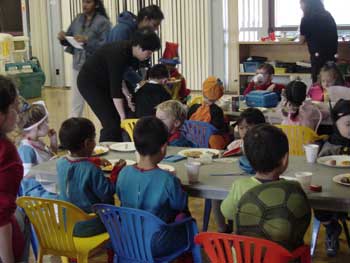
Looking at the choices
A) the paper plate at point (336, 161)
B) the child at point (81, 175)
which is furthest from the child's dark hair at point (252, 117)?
the child at point (81, 175)

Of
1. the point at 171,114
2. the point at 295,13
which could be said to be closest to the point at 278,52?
the point at 295,13

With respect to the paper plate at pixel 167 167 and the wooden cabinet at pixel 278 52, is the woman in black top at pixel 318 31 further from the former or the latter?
the paper plate at pixel 167 167

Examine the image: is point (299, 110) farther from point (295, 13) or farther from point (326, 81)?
point (295, 13)

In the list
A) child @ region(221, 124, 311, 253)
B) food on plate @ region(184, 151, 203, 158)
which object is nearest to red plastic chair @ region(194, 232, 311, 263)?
child @ region(221, 124, 311, 253)

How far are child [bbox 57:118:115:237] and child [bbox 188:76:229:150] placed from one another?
5.07 feet

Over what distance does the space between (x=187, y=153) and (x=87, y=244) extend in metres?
0.78

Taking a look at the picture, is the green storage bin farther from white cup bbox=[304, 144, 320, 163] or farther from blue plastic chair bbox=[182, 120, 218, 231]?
white cup bbox=[304, 144, 320, 163]

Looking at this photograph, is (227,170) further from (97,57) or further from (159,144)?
(97,57)

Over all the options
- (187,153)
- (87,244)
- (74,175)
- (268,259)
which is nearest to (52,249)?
(87,244)

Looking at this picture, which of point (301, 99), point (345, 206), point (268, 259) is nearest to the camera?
point (268, 259)

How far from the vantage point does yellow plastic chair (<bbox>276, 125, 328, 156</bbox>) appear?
3.68 meters

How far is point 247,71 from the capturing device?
28.4 ft

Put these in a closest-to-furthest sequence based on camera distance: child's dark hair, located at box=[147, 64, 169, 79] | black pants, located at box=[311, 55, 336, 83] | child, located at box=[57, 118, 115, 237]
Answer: child, located at box=[57, 118, 115, 237]
child's dark hair, located at box=[147, 64, 169, 79]
black pants, located at box=[311, 55, 336, 83]

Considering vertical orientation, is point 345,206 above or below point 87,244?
above
